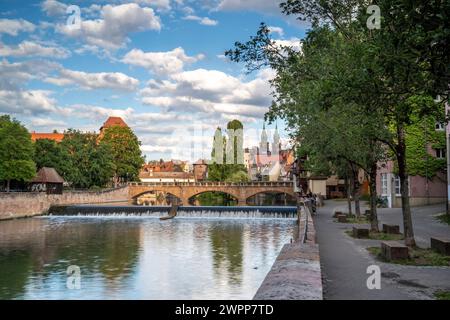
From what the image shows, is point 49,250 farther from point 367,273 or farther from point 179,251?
point 367,273

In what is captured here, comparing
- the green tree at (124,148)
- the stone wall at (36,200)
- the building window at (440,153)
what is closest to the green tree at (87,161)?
the stone wall at (36,200)

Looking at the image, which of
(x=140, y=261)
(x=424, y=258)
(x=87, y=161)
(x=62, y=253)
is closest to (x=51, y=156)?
(x=87, y=161)

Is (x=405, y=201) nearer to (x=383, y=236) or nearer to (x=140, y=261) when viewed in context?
(x=383, y=236)

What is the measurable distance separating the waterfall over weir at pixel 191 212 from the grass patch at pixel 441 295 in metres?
43.8

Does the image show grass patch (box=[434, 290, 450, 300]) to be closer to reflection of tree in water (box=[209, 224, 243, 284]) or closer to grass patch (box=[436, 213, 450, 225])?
reflection of tree in water (box=[209, 224, 243, 284])

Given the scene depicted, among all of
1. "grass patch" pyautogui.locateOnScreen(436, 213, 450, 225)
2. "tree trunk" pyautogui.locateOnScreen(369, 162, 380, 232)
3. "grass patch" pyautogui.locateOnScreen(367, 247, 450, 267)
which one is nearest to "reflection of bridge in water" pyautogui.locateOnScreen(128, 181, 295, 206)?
"grass patch" pyautogui.locateOnScreen(436, 213, 450, 225)

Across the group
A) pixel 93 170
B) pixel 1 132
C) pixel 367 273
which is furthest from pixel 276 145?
pixel 367 273

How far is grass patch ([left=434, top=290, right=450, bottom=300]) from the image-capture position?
10495mm

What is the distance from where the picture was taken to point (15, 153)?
6388 cm

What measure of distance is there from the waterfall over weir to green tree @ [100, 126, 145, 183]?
36.9 m

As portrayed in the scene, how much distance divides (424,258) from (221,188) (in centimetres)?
7826
